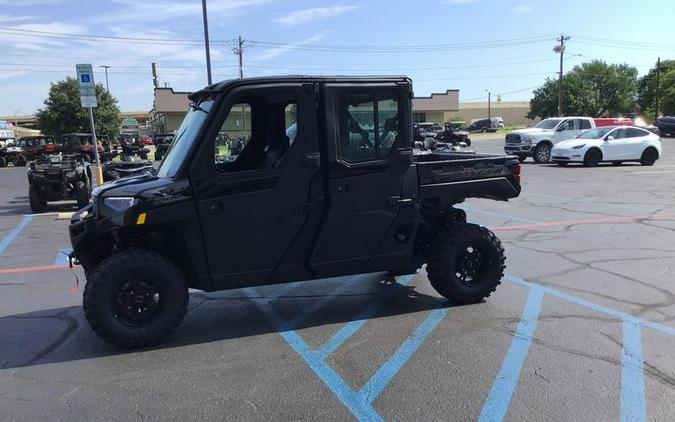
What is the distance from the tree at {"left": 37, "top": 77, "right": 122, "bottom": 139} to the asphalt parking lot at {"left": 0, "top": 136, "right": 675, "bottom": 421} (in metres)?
52.9

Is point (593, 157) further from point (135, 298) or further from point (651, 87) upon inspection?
point (651, 87)

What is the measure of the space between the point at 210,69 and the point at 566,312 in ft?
64.5

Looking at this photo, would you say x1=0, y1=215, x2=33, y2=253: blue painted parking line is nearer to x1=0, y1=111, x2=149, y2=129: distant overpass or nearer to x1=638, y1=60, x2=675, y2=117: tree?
x1=638, y1=60, x2=675, y2=117: tree

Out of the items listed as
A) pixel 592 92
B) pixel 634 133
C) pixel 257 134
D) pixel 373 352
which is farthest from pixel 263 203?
pixel 592 92

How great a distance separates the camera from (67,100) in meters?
54.9

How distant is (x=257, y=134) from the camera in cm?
526

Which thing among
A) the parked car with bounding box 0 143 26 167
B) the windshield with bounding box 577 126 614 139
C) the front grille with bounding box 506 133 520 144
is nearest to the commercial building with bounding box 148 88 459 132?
the parked car with bounding box 0 143 26 167

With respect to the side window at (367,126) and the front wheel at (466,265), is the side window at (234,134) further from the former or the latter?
the front wheel at (466,265)

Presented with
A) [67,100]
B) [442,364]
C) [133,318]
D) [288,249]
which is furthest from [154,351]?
[67,100]

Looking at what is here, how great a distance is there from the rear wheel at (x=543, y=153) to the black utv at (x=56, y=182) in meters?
18.5

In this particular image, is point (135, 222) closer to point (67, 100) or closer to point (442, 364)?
point (442, 364)

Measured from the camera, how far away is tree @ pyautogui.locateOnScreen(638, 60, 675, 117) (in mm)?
75688

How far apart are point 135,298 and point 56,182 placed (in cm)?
1008

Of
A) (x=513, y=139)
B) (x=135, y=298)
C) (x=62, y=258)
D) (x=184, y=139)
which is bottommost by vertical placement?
(x=62, y=258)
